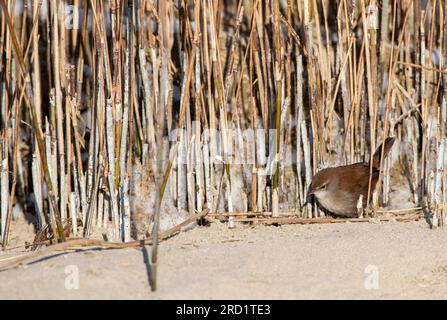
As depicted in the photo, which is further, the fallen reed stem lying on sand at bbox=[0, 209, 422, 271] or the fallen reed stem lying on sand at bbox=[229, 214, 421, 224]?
the fallen reed stem lying on sand at bbox=[229, 214, 421, 224]

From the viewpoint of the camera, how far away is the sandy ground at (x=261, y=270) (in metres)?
2.64

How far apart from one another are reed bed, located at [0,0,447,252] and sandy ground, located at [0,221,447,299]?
39cm

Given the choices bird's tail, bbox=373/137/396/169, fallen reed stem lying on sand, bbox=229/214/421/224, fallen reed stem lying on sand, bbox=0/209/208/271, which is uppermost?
bird's tail, bbox=373/137/396/169

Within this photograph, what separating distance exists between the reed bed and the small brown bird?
0.31ft

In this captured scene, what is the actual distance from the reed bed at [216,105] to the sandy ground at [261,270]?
1.27 ft

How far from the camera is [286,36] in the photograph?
3.68 m

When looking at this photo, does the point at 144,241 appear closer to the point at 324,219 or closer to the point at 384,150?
the point at 324,219

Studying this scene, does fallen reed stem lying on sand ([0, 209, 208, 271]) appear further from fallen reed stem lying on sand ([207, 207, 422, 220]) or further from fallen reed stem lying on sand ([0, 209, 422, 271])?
fallen reed stem lying on sand ([207, 207, 422, 220])

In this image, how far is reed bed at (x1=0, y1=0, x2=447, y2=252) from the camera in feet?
11.2

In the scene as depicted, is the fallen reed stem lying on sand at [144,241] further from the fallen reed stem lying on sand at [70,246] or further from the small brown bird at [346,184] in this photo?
the small brown bird at [346,184]

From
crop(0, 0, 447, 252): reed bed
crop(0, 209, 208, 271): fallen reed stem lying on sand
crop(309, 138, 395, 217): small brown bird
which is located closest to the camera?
crop(0, 209, 208, 271): fallen reed stem lying on sand

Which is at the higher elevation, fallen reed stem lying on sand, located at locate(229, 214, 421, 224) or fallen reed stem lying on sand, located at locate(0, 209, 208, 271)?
fallen reed stem lying on sand, located at locate(0, 209, 208, 271)

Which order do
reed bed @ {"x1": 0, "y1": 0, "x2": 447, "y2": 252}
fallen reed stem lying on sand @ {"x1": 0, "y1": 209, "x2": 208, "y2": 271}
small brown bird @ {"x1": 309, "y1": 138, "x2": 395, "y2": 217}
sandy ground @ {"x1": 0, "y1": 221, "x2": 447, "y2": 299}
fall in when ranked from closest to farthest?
sandy ground @ {"x1": 0, "y1": 221, "x2": 447, "y2": 299} < fallen reed stem lying on sand @ {"x1": 0, "y1": 209, "x2": 208, "y2": 271} < reed bed @ {"x1": 0, "y1": 0, "x2": 447, "y2": 252} < small brown bird @ {"x1": 309, "y1": 138, "x2": 395, "y2": 217}

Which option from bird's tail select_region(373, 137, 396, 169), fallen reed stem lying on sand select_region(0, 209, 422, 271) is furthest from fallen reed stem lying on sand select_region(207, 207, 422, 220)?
bird's tail select_region(373, 137, 396, 169)
